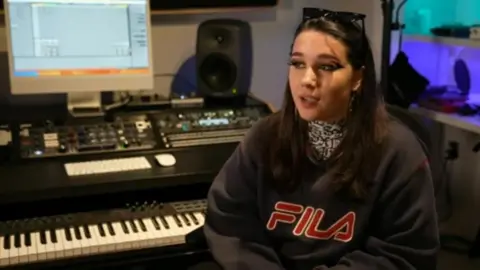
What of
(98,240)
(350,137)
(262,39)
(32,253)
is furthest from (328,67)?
(262,39)

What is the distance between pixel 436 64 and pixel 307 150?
6.05 ft

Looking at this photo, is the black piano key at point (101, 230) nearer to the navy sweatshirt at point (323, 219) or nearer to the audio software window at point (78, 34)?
the navy sweatshirt at point (323, 219)

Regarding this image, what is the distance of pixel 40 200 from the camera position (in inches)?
69.0

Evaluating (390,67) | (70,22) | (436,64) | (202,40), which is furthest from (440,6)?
(70,22)

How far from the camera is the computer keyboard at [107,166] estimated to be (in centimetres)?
183

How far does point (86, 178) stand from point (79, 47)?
52 centimetres

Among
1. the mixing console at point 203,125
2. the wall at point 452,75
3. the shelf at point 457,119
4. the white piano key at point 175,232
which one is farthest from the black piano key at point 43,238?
the wall at point 452,75

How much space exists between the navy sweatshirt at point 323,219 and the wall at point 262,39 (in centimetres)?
96

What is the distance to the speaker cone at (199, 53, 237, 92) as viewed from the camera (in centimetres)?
232

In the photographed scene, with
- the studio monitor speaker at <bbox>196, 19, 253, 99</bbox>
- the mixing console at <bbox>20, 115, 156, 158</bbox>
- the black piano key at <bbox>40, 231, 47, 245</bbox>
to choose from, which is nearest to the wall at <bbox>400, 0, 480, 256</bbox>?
the studio monitor speaker at <bbox>196, 19, 253, 99</bbox>

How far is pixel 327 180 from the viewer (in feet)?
5.00

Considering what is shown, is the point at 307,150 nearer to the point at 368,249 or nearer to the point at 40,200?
the point at 368,249

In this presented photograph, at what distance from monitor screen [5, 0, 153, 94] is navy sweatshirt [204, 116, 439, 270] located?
0.66 meters

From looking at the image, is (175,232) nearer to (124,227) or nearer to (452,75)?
(124,227)
